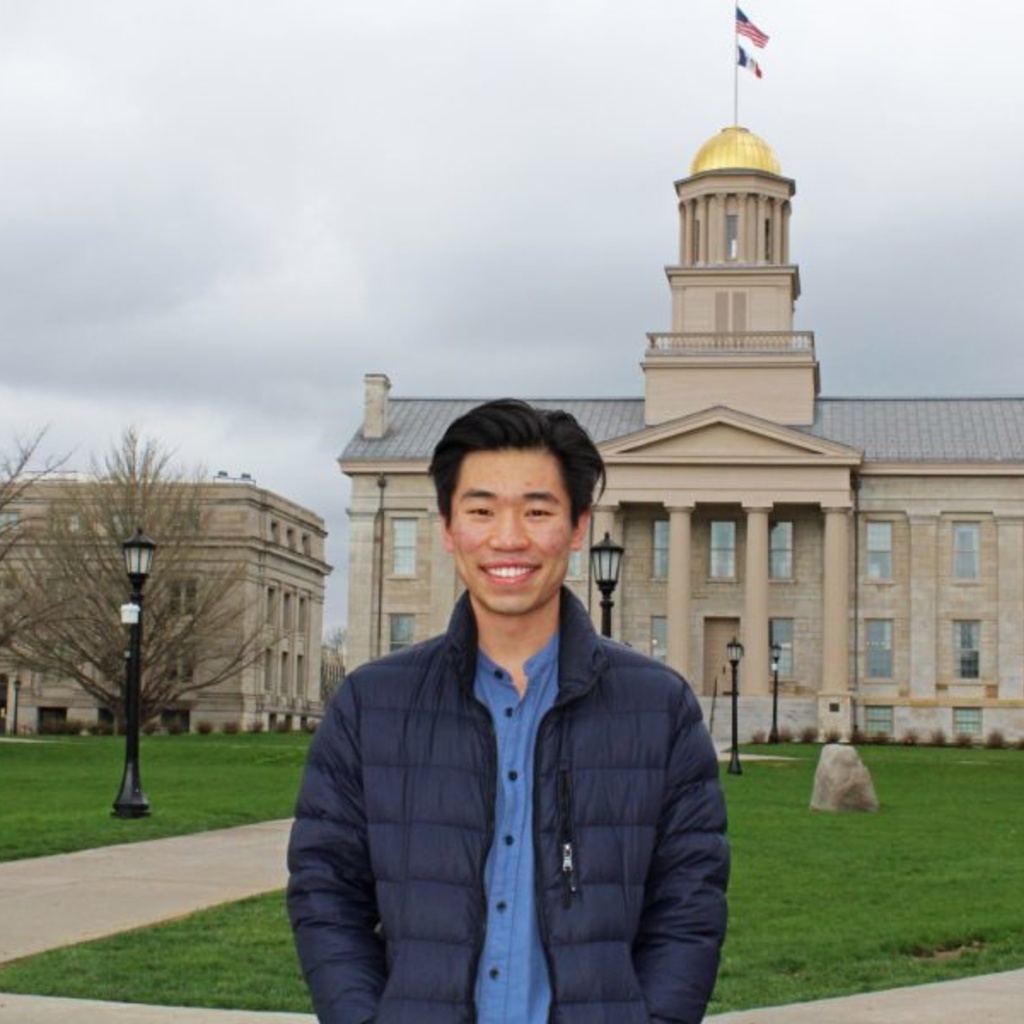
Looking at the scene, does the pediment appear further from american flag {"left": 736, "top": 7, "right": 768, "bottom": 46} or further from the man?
the man

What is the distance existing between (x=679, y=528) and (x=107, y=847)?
53279 mm

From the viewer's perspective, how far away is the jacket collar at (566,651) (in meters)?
4.46

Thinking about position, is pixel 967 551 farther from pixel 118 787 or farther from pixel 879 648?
pixel 118 787

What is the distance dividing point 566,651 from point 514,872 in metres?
0.55

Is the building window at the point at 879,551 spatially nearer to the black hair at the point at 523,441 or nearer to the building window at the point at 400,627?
the building window at the point at 400,627

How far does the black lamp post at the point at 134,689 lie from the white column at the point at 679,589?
1836 inches

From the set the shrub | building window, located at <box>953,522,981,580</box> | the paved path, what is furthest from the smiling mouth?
building window, located at <box>953,522,981,580</box>

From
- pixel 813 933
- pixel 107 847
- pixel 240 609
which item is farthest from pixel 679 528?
pixel 813 933

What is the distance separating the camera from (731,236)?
3017 inches

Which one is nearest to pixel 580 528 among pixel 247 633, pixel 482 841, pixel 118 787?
pixel 482 841

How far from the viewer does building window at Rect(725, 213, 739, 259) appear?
76.2 metres

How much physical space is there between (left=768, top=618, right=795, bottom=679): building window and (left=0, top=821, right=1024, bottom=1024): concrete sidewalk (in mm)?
50976

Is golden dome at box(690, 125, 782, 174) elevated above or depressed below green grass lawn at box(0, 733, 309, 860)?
above

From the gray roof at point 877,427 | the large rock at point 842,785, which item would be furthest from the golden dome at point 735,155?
the large rock at point 842,785
